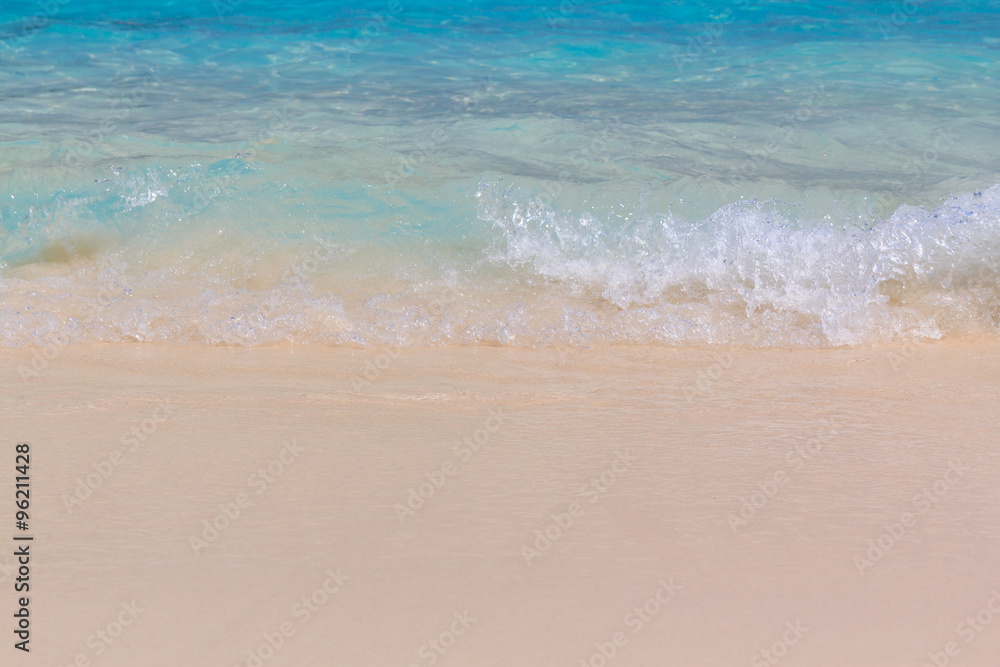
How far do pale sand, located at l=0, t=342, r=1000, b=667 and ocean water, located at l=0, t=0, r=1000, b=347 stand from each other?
0.39m

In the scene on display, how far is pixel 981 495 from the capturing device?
238cm

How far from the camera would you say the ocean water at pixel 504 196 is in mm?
3828

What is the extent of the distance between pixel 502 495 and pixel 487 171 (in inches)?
114

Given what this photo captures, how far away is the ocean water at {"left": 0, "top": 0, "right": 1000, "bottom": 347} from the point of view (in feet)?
12.6

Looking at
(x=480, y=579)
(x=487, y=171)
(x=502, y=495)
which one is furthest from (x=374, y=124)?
(x=480, y=579)

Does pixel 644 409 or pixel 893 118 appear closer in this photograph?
pixel 644 409

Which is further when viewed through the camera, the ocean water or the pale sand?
the ocean water

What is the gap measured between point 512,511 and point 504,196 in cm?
258

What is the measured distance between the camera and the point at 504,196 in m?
4.61

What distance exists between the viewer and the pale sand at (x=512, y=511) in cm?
184

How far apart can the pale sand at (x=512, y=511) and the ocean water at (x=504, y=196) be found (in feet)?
1.30

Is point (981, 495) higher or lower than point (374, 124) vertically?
lower

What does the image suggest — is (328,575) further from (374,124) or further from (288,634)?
(374,124)

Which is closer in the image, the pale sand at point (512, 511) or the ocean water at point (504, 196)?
the pale sand at point (512, 511)
